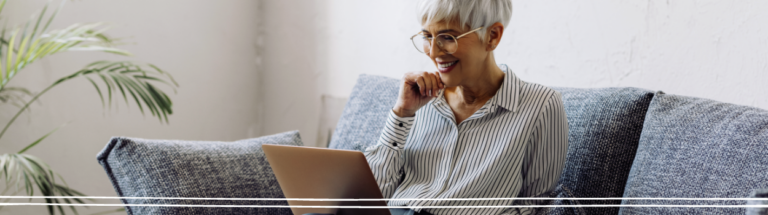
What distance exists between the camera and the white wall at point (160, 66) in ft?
6.72

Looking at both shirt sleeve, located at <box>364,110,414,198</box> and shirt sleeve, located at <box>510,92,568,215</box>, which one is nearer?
shirt sleeve, located at <box>510,92,568,215</box>

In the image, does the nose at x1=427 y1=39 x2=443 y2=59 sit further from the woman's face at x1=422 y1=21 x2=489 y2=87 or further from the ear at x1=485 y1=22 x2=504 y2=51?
the ear at x1=485 y1=22 x2=504 y2=51

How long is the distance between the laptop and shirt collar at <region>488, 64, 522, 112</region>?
1.16ft

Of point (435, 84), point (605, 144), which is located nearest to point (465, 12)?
point (435, 84)

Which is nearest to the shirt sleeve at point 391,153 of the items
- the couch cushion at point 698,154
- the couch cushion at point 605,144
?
the couch cushion at point 605,144

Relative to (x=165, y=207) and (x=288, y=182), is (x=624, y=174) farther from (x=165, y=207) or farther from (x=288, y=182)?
(x=165, y=207)

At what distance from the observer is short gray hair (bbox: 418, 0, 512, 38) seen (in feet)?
3.61

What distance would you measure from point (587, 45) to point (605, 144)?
532mm

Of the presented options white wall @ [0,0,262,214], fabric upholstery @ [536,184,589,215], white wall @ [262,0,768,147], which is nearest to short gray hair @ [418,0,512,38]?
fabric upholstery @ [536,184,589,215]

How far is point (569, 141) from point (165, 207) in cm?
85

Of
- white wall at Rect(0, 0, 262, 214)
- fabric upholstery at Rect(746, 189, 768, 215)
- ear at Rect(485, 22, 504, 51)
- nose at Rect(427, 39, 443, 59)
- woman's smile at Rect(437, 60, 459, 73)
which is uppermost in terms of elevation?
ear at Rect(485, 22, 504, 51)

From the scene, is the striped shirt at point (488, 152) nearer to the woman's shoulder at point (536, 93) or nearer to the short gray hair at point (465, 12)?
the woman's shoulder at point (536, 93)

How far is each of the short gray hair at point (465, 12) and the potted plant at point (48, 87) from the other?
2.81 feet

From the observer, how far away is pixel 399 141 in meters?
1.24
